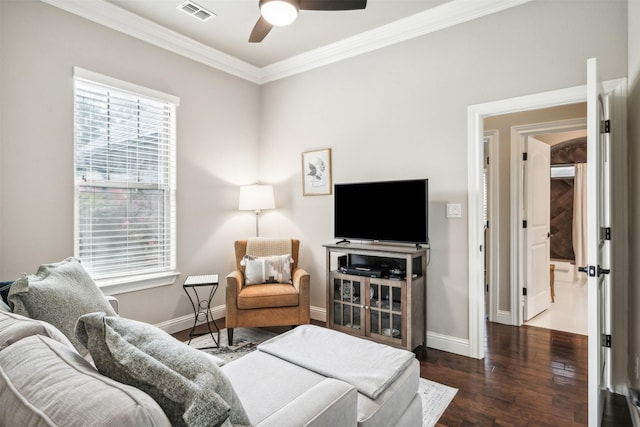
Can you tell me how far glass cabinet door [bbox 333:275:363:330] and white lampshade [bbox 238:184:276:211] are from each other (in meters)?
1.20

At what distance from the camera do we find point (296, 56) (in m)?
3.87

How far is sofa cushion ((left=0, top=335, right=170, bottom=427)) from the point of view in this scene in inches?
25.4

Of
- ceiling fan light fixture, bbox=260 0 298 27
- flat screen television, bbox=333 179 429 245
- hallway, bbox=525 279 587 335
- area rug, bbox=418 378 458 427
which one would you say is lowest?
area rug, bbox=418 378 458 427

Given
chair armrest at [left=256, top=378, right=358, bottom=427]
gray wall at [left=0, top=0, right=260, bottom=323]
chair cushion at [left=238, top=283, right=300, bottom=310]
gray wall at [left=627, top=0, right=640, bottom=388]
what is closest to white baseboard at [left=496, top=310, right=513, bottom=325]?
gray wall at [left=627, top=0, right=640, bottom=388]

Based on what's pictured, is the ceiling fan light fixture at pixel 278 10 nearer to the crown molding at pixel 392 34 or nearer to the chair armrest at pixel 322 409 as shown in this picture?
the crown molding at pixel 392 34

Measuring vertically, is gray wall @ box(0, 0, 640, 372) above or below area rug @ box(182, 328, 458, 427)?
above

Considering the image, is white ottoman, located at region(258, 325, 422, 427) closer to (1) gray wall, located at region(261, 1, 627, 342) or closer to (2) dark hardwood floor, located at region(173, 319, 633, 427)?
(2) dark hardwood floor, located at region(173, 319, 633, 427)

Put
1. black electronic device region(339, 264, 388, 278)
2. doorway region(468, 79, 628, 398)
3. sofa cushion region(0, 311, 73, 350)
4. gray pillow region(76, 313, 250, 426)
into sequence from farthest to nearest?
black electronic device region(339, 264, 388, 278) → doorway region(468, 79, 628, 398) → sofa cushion region(0, 311, 73, 350) → gray pillow region(76, 313, 250, 426)

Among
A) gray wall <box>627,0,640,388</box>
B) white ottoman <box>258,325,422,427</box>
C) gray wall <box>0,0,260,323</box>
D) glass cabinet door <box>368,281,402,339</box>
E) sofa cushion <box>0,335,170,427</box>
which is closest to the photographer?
sofa cushion <box>0,335,170,427</box>

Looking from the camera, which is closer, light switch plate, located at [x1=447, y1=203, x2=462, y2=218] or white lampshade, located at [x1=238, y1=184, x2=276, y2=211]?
light switch plate, located at [x1=447, y1=203, x2=462, y2=218]

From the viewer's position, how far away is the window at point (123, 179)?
289 centimetres

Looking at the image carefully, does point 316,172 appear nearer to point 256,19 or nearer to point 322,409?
point 256,19

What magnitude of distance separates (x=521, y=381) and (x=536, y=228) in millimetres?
2099

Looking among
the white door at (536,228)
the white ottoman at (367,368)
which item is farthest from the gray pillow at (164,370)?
the white door at (536,228)
